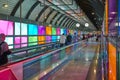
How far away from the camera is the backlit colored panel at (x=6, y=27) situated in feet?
46.5

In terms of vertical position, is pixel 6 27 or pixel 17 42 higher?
pixel 6 27

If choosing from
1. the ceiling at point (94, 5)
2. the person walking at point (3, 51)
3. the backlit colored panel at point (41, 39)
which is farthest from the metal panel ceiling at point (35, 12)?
the person walking at point (3, 51)

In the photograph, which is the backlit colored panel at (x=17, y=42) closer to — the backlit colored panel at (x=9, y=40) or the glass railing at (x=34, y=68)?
the backlit colored panel at (x=9, y=40)

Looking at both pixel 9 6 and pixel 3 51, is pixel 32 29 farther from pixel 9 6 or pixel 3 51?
pixel 3 51

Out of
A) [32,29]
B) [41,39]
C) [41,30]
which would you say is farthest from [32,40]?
[41,39]

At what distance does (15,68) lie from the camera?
4598 millimetres

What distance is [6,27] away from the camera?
14.8 meters

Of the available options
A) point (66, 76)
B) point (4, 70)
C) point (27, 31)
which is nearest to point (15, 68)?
point (4, 70)

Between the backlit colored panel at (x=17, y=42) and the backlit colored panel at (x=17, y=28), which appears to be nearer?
the backlit colored panel at (x=17, y=28)

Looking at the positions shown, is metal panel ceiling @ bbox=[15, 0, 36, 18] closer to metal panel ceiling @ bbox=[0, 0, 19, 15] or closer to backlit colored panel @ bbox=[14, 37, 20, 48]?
metal panel ceiling @ bbox=[0, 0, 19, 15]

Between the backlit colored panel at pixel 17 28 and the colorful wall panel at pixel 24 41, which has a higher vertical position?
the backlit colored panel at pixel 17 28

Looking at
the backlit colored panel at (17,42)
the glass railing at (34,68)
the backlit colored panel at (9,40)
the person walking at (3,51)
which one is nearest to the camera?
the glass railing at (34,68)

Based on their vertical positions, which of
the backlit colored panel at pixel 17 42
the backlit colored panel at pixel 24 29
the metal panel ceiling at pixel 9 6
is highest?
the metal panel ceiling at pixel 9 6

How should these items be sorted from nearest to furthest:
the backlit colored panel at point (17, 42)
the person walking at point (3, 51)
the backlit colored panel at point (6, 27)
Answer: the person walking at point (3, 51), the backlit colored panel at point (6, 27), the backlit colored panel at point (17, 42)
